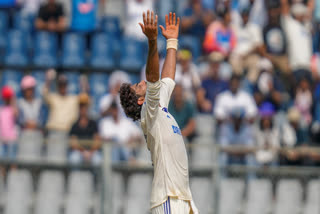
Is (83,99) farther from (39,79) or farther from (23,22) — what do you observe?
(23,22)

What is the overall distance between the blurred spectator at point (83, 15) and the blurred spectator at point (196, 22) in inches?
77.2

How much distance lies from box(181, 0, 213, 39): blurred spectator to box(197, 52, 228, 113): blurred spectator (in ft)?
5.34

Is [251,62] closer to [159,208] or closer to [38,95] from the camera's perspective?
[38,95]

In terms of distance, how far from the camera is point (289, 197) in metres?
9.77

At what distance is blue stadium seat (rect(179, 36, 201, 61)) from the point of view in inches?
537

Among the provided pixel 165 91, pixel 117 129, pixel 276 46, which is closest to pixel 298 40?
pixel 276 46

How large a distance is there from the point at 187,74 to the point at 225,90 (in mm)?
876

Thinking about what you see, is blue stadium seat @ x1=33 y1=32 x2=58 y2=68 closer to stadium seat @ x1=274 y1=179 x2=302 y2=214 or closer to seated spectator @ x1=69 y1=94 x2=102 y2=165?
seated spectator @ x1=69 y1=94 x2=102 y2=165

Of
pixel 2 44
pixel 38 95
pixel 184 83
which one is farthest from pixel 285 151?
pixel 2 44

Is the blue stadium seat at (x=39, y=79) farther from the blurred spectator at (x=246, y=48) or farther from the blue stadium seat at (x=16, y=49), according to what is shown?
the blurred spectator at (x=246, y=48)

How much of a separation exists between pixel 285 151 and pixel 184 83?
9.90ft

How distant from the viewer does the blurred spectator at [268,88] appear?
12188mm

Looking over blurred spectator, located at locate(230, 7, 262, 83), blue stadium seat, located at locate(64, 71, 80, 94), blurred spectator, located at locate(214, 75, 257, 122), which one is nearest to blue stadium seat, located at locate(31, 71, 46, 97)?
blue stadium seat, located at locate(64, 71, 80, 94)

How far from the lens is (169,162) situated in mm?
6027
